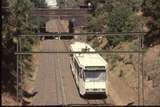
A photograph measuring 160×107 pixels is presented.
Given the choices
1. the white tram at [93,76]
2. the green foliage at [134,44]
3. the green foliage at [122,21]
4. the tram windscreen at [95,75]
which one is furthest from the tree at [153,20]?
the tram windscreen at [95,75]

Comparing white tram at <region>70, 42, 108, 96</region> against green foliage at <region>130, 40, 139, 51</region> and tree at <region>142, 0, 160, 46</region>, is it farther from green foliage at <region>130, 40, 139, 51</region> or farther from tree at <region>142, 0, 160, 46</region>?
green foliage at <region>130, 40, 139, 51</region>

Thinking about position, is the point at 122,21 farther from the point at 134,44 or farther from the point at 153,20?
the point at 153,20

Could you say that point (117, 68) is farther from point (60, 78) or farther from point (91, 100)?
point (91, 100)

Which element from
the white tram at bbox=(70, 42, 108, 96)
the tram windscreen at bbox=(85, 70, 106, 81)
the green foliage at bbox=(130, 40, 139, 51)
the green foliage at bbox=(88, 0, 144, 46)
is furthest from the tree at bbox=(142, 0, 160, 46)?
the tram windscreen at bbox=(85, 70, 106, 81)

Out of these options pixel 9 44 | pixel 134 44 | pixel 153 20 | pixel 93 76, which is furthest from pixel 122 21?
pixel 93 76

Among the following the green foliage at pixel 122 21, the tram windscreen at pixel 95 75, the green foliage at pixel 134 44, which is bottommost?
the green foliage at pixel 134 44

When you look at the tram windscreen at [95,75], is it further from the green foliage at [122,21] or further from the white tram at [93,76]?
the green foliage at [122,21]

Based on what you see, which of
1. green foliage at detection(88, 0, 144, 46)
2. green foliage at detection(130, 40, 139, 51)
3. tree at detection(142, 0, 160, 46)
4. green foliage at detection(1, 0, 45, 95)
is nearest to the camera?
green foliage at detection(1, 0, 45, 95)

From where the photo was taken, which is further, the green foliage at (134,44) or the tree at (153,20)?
the green foliage at (134,44)

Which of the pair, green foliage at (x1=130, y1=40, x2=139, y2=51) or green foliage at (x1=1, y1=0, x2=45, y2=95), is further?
green foliage at (x1=130, y1=40, x2=139, y2=51)
